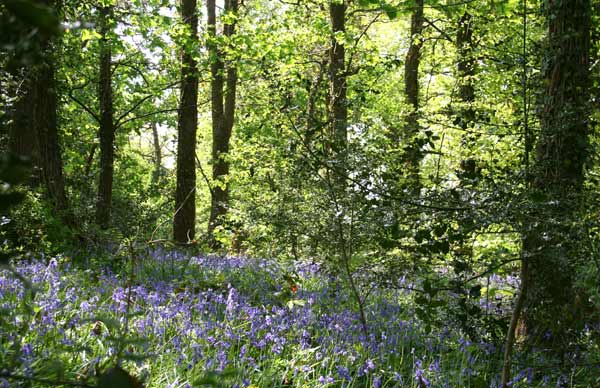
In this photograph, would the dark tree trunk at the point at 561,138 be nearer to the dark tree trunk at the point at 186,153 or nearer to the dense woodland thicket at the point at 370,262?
the dense woodland thicket at the point at 370,262

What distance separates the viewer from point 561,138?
454cm

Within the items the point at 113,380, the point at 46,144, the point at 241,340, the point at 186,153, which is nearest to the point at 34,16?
the point at 113,380

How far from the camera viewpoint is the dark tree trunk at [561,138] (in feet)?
14.3

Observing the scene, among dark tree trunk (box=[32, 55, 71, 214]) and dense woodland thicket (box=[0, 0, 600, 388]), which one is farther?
dark tree trunk (box=[32, 55, 71, 214])

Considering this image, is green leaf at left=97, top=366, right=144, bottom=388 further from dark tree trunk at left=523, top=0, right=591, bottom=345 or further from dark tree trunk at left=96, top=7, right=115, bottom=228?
dark tree trunk at left=96, top=7, right=115, bottom=228

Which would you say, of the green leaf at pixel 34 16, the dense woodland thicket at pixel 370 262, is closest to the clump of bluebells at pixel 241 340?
the dense woodland thicket at pixel 370 262

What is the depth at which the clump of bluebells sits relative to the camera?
3.35 metres

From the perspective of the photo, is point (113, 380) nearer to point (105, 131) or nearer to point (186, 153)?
point (186, 153)

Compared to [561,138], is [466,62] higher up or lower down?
higher up

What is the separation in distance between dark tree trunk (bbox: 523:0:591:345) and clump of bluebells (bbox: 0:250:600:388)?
1.34 ft

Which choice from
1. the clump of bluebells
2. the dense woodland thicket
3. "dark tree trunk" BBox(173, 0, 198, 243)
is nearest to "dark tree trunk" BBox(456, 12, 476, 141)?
the dense woodland thicket

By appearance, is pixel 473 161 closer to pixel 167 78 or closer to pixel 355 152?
pixel 355 152

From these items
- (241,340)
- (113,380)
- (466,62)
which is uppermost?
(466,62)

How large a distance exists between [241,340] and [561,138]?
308cm
